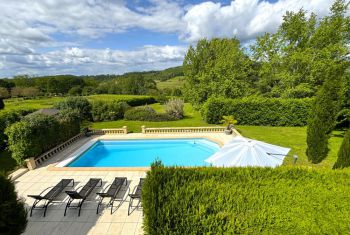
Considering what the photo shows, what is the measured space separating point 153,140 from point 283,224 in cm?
1352

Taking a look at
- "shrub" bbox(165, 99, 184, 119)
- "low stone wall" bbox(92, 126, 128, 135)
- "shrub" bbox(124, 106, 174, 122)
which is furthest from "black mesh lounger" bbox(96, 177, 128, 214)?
"shrub" bbox(165, 99, 184, 119)

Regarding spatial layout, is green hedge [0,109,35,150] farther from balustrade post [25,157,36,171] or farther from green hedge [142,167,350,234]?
green hedge [142,167,350,234]

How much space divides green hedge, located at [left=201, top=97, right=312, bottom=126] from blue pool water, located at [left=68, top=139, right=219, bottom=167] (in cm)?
632

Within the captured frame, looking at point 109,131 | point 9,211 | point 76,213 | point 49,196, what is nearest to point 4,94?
point 109,131

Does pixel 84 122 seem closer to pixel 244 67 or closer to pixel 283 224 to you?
pixel 244 67

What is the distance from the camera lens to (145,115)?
81.9ft

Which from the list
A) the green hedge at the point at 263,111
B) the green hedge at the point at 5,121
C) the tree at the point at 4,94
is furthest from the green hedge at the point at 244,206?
the tree at the point at 4,94

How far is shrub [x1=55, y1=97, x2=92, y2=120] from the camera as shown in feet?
77.7

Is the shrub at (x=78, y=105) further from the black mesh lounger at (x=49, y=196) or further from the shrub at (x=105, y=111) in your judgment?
the black mesh lounger at (x=49, y=196)

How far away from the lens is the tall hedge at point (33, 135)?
429 inches

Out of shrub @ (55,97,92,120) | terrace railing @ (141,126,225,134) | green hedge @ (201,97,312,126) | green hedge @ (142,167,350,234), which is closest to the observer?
green hedge @ (142,167,350,234)

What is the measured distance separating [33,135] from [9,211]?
26.6ft

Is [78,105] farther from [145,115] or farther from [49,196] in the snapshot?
[49,196]

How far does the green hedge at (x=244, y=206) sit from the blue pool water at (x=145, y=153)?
28.5 ft
